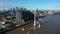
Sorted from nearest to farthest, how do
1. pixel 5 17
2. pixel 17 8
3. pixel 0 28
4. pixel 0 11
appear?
pixel 0 28 → pixel 0 11 → pixel 5 17 → pixel 17 8

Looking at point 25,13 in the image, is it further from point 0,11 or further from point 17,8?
point 0,11

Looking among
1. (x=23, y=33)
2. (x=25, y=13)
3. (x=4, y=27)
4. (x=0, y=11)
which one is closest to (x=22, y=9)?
(x=25, y=13)

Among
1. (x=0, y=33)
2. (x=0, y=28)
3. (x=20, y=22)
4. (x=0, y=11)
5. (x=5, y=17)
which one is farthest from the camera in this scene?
(x=20, y=22)

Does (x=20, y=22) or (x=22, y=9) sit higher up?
(x=22, y=9)

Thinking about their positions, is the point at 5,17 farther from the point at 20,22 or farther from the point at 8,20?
the point at 20,22

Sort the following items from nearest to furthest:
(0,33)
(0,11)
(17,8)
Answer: (0,33), (0,11), (17,8)

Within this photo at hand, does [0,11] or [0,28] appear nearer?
[0,28]

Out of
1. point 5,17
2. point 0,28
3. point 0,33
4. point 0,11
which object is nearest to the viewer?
point 0,33

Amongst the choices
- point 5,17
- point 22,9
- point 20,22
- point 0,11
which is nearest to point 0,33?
point 0,11

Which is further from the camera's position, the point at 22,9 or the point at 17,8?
the point at 22,9
